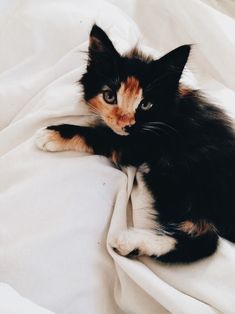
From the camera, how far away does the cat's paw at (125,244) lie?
93 centimetres

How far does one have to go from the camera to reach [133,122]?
3.42 feet

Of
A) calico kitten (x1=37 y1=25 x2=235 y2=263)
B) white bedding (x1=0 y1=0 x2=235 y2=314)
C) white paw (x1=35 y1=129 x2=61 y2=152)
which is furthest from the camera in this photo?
white paw (x1=35 y1=129 x2=61 y2=152)

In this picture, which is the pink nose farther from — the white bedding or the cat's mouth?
the white bedding

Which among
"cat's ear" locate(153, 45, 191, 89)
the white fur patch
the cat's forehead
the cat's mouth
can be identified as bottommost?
the white fur patch

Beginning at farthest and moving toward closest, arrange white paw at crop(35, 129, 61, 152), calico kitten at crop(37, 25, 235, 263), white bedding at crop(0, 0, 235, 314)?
white paw at crop(35, 129, 61, 152) → calico kitten at crop(37, 25, 235, 263) → white bedding at crop(0, 0, 235, 314)

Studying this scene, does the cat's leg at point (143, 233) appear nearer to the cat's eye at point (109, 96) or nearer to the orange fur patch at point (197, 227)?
A: the orange fur patch at point (197, 227)

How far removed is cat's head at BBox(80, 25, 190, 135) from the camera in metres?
1.04

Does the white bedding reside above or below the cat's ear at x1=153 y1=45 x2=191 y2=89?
below

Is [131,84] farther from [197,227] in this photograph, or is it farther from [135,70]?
[197,227]

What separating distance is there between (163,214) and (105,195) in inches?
5.9

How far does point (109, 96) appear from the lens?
109 centimetres

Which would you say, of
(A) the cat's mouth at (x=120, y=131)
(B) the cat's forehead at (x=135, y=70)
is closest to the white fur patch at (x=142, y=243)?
(A) the cat's mouth at (x=120, y=131)

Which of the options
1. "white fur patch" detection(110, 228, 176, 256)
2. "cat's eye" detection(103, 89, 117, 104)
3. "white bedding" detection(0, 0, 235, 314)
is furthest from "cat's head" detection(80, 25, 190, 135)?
"white fur patch" detection(110, 228, 176, 256)

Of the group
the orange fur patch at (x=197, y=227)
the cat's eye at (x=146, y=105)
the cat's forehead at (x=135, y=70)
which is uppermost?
the cat's forehead at (x=135, y=70)
